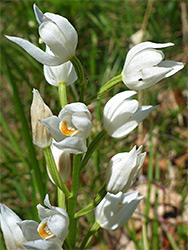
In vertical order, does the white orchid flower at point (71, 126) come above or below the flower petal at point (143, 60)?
below

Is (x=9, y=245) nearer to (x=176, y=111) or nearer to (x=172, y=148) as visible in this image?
(x=172, y=148)

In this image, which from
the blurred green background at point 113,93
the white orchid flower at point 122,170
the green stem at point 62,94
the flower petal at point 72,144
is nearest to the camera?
the flower petal at point 72,144

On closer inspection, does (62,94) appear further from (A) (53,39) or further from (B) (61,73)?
(A) (53,39)

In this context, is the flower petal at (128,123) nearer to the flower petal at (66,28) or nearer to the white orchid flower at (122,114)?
the white orchid flower at (122,114)

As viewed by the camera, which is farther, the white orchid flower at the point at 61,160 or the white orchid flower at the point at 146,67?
the white orchid flower at the point at 61,160

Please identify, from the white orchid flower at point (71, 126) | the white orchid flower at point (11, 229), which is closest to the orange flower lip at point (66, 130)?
the white orchid flower at point (71, 126)

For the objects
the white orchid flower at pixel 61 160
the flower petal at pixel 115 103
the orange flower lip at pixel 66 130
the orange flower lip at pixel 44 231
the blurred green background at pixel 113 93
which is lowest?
the blurred green background at pixel 113 93

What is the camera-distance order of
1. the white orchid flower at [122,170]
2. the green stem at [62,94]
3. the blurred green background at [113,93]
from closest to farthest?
the white orchid flower at [122,170] → the green stem at [62,94] → the blurred green background at [113,93]
